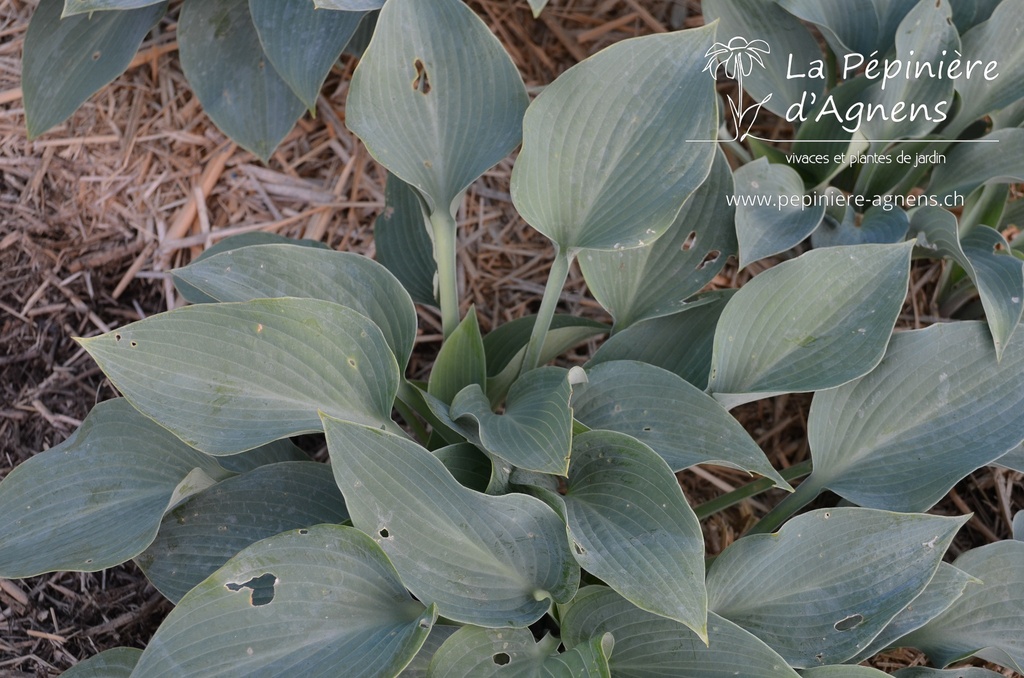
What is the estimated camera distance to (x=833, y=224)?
140 centimetres

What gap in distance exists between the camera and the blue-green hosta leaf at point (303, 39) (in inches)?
53.9

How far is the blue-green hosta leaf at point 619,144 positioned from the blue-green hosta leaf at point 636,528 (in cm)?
29

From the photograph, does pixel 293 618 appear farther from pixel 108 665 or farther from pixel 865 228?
pixel 865 228

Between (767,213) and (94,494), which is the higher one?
(767,213)

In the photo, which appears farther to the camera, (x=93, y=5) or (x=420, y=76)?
(x=93, y=5)

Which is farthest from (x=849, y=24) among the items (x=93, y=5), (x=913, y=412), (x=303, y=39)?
(x=93, y=5)

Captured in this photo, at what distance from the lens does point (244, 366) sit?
100 centimetres

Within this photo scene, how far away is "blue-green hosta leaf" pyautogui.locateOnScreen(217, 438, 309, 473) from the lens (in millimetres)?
1206

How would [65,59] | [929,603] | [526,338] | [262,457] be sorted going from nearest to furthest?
1. [929,603]
2. [262,457]
3. [526,338]
4. [65,59]

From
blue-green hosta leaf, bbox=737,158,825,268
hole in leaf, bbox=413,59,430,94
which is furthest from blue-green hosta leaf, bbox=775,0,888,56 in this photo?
hole in leaf, bbox=413,59,430,94

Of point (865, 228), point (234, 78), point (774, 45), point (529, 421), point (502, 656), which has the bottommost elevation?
point (502, 656)

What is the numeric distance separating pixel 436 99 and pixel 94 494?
74 cm

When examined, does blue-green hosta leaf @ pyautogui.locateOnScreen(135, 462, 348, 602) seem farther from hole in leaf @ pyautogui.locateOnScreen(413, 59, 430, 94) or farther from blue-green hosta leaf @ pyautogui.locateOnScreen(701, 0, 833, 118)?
blue-green hosta leaf @ pyautogui.locateOnScreen(701, 0, 833, 118)

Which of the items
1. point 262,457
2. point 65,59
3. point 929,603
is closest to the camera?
point 929,603
